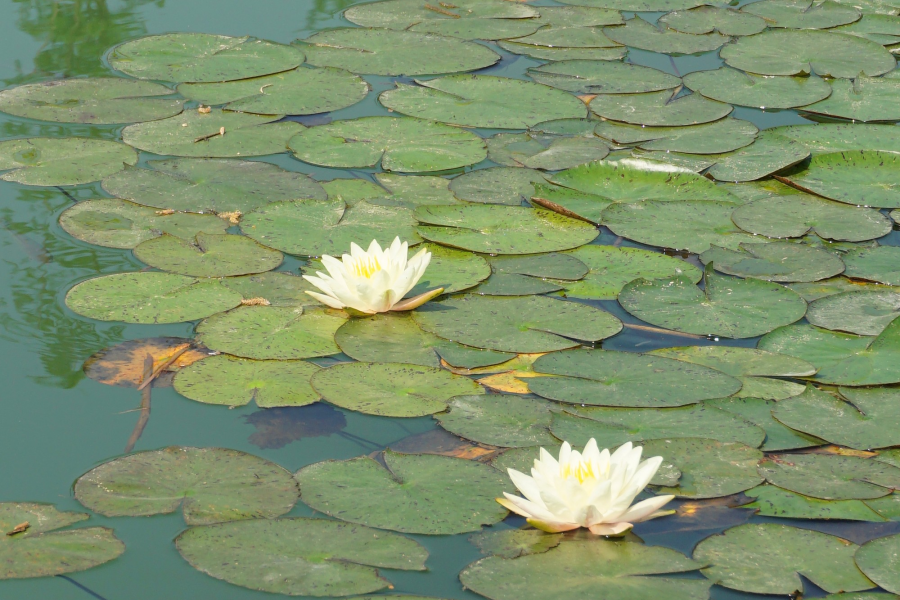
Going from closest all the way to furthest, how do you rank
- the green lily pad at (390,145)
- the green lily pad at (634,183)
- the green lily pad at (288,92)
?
the green lily pad at (634,183), the green lily pad at (390,145), the green lily pad at (288,92)

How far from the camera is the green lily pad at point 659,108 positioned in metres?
4.51

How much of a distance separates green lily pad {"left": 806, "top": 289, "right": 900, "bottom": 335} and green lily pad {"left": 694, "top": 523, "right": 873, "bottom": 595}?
1043 mm

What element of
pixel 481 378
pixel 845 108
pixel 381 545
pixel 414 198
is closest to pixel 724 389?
pixel 481 378

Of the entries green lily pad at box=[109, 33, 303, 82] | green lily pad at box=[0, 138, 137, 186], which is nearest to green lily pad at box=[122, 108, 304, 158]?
green lily pad at box=[0, 138, 137, 186]

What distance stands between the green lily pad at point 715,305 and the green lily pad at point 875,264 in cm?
34

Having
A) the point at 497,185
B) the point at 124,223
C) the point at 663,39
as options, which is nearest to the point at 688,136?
the point at 497,185

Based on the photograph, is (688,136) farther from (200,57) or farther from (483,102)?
(200,57)

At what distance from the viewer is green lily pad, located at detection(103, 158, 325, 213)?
383cm

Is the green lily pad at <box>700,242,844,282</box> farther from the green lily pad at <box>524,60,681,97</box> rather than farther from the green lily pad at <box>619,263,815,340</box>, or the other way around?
the green lily pad at <box>524,60,681,97</box>

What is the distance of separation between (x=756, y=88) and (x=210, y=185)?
2805mm

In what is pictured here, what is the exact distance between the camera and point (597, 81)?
4.93m

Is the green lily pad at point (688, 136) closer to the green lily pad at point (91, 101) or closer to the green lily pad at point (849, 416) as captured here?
the green lily pad at point (849, 416)

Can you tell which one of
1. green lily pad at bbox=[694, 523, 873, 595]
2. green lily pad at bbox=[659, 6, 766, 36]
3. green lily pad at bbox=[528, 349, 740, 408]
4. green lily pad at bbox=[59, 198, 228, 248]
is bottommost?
green lily pad at bbox=[694, 523, 873, 595]

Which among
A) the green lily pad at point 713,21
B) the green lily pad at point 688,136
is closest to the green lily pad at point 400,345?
the green lily pad at point 688,136
